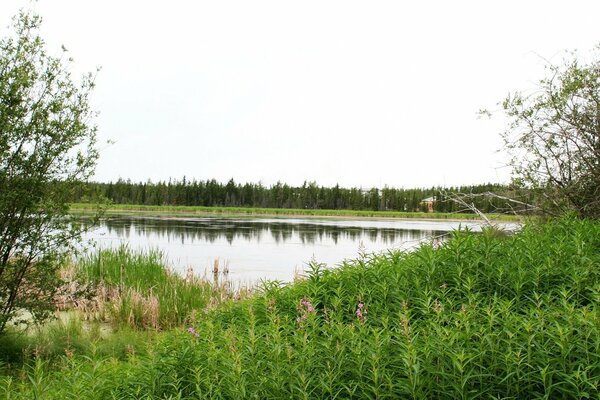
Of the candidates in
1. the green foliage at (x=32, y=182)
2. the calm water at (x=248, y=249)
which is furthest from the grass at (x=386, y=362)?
the calm water at (x=248, y=249)

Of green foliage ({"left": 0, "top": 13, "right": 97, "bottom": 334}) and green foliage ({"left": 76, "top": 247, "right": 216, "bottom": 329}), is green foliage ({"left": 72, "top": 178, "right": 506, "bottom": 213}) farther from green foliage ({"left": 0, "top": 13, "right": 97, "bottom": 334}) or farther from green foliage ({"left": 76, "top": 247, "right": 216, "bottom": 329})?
green foliage ({"left": 0, "top": 13, "right": 97, "bottom": 334})

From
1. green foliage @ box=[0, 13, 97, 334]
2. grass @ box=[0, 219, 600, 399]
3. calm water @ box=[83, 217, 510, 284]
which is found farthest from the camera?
calm water @ box=[83, 217, 510, 284]

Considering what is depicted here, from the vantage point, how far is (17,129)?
329 inches

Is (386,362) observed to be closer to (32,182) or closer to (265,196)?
(32,182)

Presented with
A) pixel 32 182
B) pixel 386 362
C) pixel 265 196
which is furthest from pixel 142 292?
pixel 265 196

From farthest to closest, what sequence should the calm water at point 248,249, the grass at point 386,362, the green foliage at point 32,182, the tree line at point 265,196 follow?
the tree line at point 265,196
the calm water at point 248,249
the green foliage at point 32,182
the grass at point 386,362

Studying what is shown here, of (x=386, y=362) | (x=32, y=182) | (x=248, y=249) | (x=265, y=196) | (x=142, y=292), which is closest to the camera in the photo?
(x=386, y=362)

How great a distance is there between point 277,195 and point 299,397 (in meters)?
109

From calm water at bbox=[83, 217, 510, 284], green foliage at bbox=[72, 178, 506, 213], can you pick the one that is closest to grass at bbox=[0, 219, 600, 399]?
calm water at bbox=[83, 217, 510, 284]

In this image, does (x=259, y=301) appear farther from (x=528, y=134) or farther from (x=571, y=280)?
(x=528, y=134)

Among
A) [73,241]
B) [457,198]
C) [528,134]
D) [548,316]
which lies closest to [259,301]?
[548,316]

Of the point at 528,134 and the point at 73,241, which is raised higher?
the point at 528,134

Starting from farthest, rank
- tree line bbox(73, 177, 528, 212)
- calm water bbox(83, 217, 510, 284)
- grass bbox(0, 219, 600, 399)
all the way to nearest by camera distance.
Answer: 1. tree line bbox(73, 177, 528, 212)
2. calm water bbox(83, 217, 510, 284)
3. grass bbox(0, 219, 600, 399)

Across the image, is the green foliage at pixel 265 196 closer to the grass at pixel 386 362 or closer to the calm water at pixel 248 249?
the calm water at pixel 248 249
